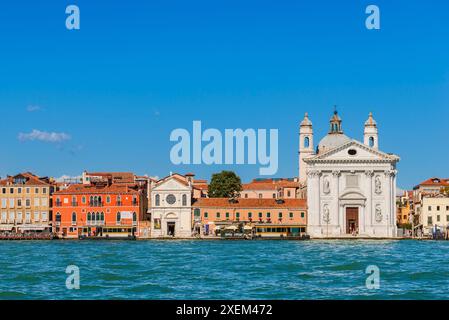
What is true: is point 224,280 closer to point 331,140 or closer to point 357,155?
point 357,155

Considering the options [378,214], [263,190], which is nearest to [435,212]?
[378,214]

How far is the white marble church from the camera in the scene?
215 feet

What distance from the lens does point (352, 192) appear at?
66000 millimetres

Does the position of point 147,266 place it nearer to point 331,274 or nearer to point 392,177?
point 331,274

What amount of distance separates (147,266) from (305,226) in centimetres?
4054

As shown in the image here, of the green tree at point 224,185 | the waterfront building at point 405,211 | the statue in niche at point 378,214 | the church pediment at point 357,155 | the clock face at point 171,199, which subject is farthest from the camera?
the waterfront building at point 405,211

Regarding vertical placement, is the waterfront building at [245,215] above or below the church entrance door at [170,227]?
above

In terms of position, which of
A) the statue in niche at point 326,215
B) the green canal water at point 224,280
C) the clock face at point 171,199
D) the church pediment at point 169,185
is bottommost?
the green canal water at point 224,280

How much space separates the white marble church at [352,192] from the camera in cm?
6550

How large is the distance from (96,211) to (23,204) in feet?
22.0

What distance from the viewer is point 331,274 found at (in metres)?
23.8

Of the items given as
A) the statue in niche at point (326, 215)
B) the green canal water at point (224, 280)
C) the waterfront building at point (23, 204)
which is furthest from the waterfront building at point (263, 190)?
the green canal water at point (224, 280)

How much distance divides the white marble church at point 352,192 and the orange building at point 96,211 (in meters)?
14.5

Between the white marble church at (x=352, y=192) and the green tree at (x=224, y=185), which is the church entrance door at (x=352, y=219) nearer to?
the white marble church at (x=352, y=192)
